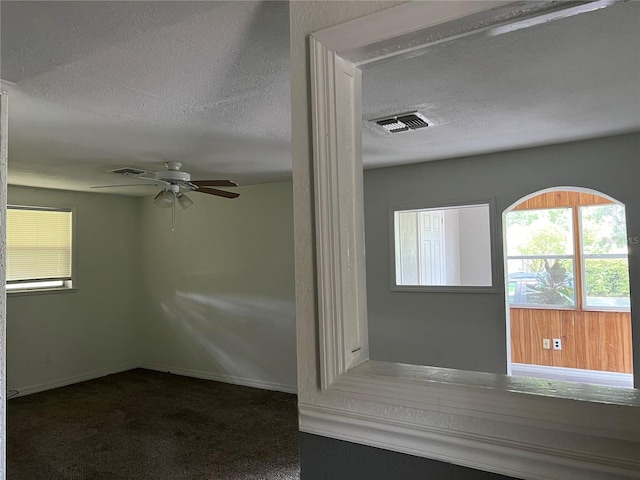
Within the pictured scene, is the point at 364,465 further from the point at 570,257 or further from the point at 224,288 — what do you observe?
the point at 570,257

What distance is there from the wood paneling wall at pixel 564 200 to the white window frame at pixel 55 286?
5214mm

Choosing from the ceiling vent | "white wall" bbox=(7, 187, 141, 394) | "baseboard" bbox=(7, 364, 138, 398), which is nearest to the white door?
the ceiling vent

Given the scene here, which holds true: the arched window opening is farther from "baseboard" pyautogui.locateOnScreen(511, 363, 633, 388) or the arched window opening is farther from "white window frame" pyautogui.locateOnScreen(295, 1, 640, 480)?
"white window frame" pyautogui.locateOnScreen(295, 1, 640, 480)

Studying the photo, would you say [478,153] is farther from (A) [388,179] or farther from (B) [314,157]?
(B) [314,157]

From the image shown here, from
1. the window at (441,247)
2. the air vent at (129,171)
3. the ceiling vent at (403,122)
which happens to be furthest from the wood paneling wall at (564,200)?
the air vent at (129,171)

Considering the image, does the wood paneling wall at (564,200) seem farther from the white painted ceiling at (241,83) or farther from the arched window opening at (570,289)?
the white painted ceiling at (241,83)

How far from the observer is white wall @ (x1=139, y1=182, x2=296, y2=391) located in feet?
17.5

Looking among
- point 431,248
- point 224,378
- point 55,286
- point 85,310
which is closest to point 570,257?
point 431,248

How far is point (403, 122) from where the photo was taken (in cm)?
288

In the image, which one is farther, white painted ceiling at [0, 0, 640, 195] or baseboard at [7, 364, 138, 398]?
baseboard at [7, 364, 138, 398]

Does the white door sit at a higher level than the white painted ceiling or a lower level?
lower

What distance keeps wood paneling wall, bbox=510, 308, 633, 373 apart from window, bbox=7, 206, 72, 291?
5522 mm

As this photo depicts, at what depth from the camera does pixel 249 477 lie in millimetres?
3252

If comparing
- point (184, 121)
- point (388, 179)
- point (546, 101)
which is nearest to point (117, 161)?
point (184, 121)
